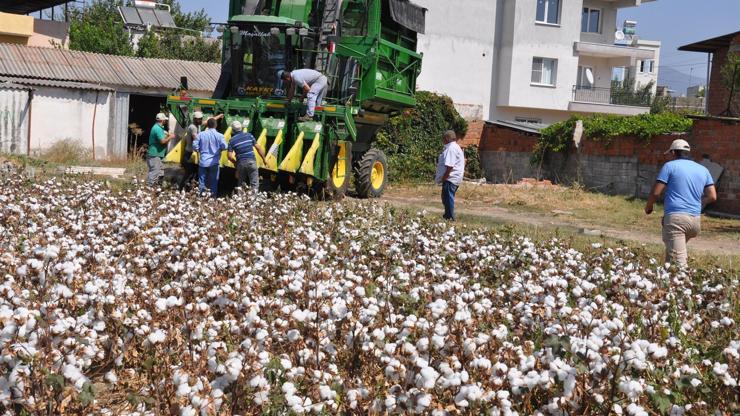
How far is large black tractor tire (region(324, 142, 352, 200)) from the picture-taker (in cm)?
1532

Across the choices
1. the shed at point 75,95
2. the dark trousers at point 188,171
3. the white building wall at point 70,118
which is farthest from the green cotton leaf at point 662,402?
the white building wall at point 70,118

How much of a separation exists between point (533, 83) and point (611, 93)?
17.7ft

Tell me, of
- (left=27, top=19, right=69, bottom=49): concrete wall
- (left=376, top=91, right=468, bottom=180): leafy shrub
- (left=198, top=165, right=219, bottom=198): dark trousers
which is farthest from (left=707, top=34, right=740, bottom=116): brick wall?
(left=27, top=19, right=69, bottom=49): concrete wall

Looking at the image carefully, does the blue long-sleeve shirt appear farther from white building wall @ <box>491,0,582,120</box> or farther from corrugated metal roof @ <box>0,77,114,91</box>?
white building wall @ <box>491,0,582,120</box>

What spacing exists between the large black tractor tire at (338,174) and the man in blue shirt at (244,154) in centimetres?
160

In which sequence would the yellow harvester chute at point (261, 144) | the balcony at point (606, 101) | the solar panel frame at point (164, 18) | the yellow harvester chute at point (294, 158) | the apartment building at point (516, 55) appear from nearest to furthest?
the yellow harvester chute at point (294, 158)
the yellow harvester chute at point (261, 144)
the apartment building at point (516, 55)
the balcony at point (606, 101)
the solar panel frame at point (164, 18)

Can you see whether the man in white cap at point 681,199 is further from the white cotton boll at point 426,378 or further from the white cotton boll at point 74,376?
the white cotton boll at point 74,376

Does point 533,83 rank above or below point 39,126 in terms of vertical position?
above

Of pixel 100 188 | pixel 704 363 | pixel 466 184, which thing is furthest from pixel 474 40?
pixel 704 363

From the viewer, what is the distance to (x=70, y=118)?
24.9 m

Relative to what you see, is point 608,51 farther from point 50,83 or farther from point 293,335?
point 293,335

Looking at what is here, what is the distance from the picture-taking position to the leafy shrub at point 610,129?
65.4 ft

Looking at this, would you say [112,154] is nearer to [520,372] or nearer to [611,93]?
Result: [520,372]

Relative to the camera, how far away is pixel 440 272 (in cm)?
679
